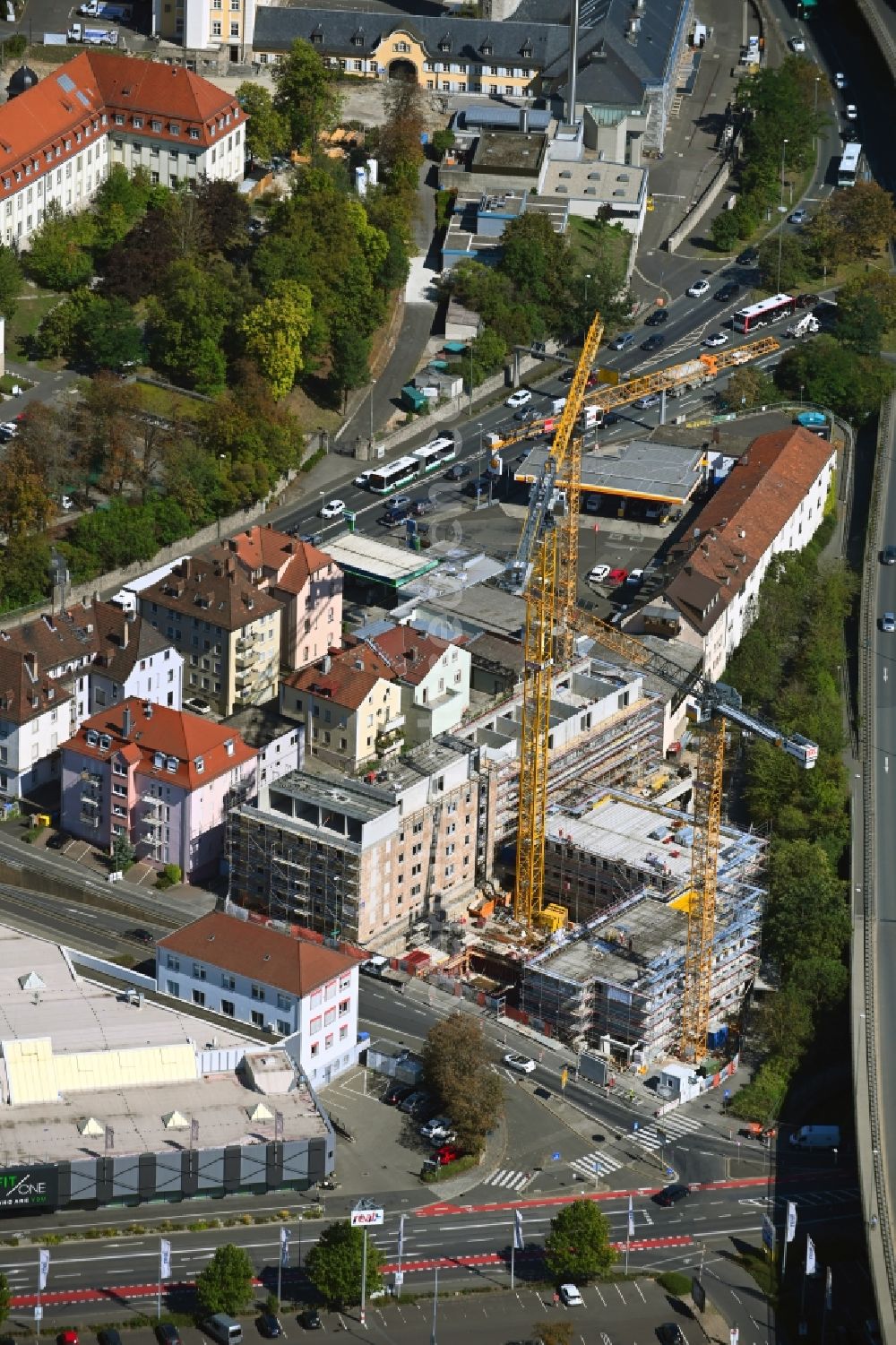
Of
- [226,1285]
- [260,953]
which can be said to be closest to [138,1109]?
[260,953]

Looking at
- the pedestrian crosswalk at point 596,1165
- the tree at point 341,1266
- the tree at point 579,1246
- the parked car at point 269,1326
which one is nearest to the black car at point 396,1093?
the pedestrian crosswalk at point 596,1165

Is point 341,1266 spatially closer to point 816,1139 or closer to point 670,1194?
point 670,1194

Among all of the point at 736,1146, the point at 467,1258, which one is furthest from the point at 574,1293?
the point at 736,1146

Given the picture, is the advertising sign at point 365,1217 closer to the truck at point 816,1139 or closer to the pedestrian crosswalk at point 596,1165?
the pedestrian crosswalk at point 596,1165

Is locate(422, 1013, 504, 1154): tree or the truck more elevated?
locate(422, 1013, 504, 1154): tree

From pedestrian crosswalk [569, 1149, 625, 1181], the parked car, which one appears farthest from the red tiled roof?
the parked car

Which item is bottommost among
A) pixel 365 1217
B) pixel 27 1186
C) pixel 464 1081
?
pixel 365 1217

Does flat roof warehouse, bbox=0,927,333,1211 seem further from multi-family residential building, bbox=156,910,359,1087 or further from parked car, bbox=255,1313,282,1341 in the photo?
parked car, bbox=255,1313,282,1341
